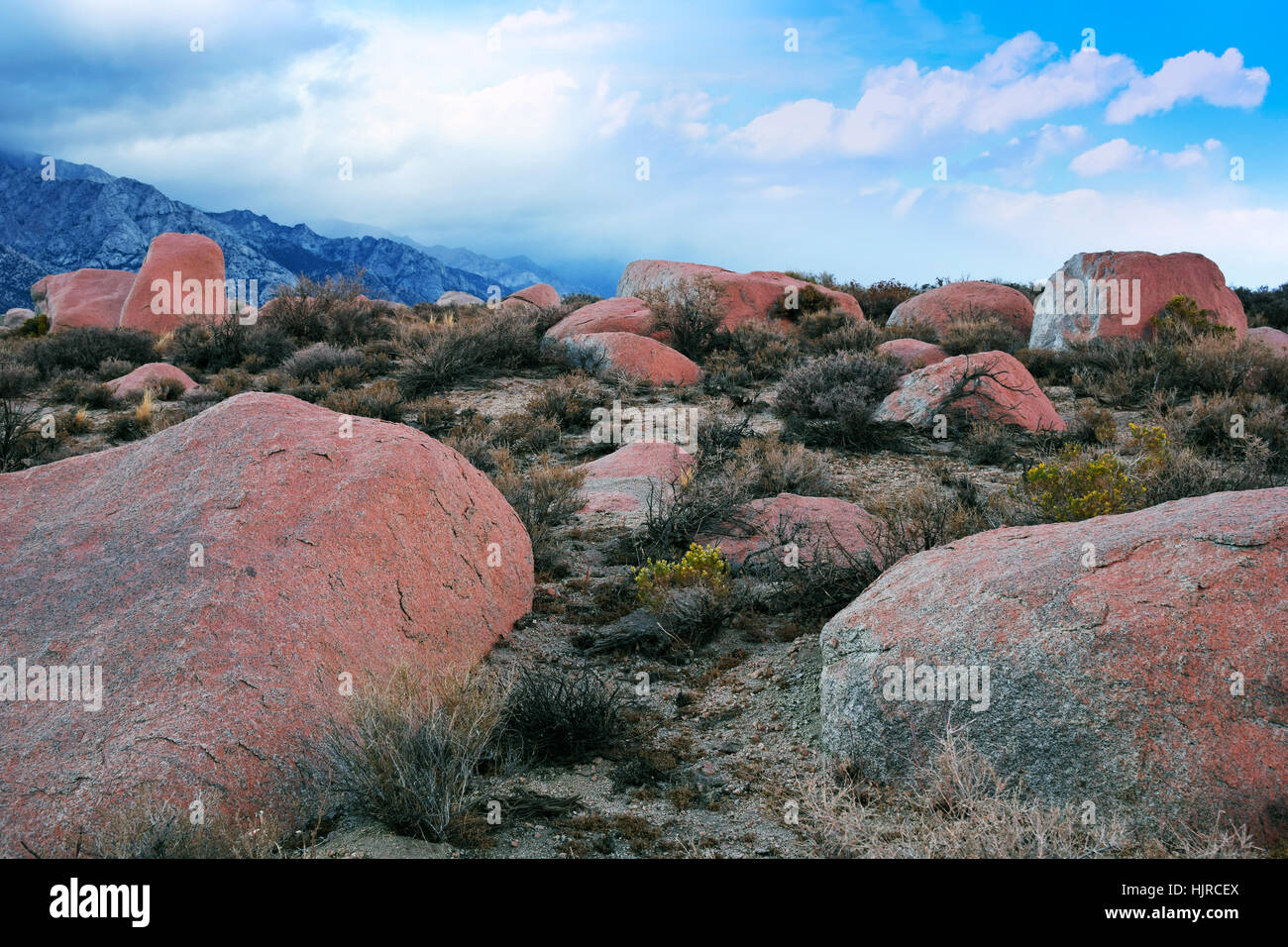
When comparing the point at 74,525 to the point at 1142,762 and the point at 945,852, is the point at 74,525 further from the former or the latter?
the point at 1142,762

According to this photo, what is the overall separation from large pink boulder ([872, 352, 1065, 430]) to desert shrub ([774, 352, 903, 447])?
16.3 inches

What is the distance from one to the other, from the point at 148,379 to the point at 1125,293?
57.4 feet

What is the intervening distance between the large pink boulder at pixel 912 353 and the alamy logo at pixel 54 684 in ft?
40.8

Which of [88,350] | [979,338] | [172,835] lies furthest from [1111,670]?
[88,350]

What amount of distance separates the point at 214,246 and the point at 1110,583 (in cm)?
2740

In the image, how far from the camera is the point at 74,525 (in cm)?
393

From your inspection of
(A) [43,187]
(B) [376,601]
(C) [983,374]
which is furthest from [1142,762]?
(A) [43,187]

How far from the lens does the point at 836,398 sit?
33.8ft

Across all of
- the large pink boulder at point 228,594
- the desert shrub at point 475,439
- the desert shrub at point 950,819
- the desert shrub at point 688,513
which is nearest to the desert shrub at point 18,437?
the desert shrub at point 475,439

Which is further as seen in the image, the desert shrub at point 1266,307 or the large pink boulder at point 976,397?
the desert shrub at point 1266,307

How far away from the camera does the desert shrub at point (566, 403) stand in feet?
36.1

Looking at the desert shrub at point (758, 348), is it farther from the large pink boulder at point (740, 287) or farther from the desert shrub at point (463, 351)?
the desert shrub at point (463, 351)

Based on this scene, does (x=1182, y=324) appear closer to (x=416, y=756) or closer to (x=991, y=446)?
(x=991, y=446)
